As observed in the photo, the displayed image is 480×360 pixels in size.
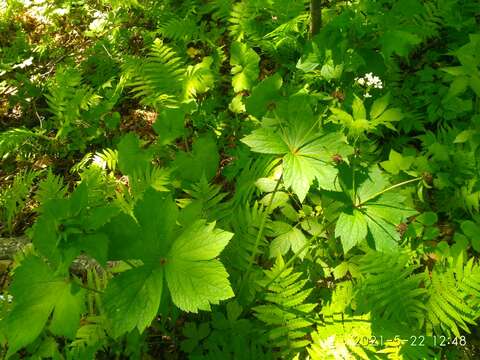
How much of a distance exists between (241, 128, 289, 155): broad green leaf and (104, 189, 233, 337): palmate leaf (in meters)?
0.39

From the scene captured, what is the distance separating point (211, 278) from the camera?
1442 millimetres

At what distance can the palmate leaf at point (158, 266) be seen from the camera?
4.60 ft

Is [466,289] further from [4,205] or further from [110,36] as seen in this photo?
[110,36]

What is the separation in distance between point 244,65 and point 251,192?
127cm

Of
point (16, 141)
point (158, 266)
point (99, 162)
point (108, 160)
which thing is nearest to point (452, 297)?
point (158, 266)

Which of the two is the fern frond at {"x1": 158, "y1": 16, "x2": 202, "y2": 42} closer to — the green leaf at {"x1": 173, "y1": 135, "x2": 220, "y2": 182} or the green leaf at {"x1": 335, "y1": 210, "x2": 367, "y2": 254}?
the green leaf at {"x1": 173, "y1": 135, "x2": 220, "y2": 182}

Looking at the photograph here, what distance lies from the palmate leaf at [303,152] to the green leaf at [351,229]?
0.46ft

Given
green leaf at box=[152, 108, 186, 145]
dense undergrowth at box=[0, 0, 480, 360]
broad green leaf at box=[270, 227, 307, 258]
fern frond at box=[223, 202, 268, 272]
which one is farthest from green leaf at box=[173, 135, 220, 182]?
broad green leaf at box=[270, 227, 307, 258]

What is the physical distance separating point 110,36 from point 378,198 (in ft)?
12.0

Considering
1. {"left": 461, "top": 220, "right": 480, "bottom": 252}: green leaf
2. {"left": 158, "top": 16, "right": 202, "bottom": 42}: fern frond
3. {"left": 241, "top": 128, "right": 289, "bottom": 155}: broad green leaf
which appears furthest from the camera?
{"left": 158, "top": 16, "right": 202, "bottom": 42}: fern frond

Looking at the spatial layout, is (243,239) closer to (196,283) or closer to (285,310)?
(285,310)

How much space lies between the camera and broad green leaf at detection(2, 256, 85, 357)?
57.6 inches

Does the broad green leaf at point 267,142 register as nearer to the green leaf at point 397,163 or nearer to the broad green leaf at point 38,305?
the broad green leaf at point 38,305

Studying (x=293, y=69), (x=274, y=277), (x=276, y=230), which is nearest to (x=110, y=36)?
(x=293, y=69)
